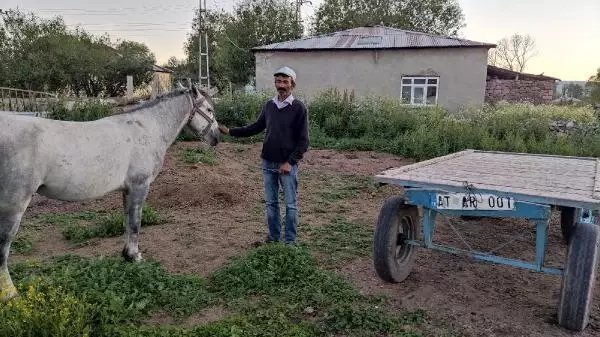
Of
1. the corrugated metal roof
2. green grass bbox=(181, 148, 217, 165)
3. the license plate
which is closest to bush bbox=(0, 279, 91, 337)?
the license plate

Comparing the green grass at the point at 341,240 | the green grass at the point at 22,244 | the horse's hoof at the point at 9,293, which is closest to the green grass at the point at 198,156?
the green grass at the point at 341,240

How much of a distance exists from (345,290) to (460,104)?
687 inches

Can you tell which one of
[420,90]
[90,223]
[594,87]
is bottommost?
[90,223]

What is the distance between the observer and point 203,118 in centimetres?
467

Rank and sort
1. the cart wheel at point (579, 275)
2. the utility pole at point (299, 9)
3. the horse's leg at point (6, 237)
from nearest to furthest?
the cart wheel at point (579, 275) → the horse's leg at point (6, 237) → the utility pole at point (299, 9)

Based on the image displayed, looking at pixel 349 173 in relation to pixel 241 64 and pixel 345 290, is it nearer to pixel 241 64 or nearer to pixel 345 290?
pixel 345 290

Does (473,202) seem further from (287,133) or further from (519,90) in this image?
(519,90)

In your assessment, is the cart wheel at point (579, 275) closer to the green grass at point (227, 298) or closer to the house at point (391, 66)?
the green grass at point (227, 298)

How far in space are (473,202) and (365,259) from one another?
5.24ft

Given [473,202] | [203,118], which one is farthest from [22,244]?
[473,202]

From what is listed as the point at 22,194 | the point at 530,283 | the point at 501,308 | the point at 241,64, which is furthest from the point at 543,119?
the point at 241,64

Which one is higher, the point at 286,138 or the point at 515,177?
the point at 286,138

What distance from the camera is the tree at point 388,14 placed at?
35844 millimetres

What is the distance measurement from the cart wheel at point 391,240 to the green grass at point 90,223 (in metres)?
3.24
